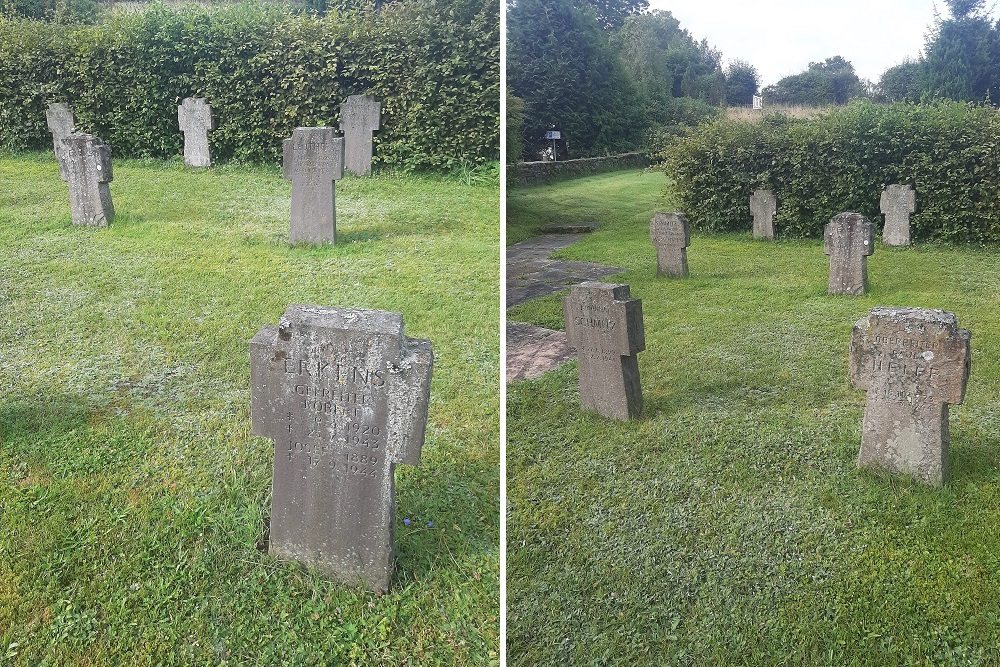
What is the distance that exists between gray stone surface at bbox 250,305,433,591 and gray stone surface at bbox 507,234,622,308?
1479 mm

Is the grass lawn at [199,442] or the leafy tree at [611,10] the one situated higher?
the leafy tree at [611,10]

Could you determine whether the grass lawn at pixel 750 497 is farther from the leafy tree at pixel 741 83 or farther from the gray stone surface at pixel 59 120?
the gray stone surface at pixel 59 120

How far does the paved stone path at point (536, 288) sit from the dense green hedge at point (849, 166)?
696 mm

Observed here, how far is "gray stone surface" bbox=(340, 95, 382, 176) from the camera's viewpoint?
611 centimetres

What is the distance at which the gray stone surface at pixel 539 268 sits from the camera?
11.0 ft

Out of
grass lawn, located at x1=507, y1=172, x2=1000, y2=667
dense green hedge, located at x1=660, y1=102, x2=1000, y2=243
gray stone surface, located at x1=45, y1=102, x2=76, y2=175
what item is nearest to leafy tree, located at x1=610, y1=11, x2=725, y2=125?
dense green hedge, located at x1=660, y1=102, x2=1000, y2=243

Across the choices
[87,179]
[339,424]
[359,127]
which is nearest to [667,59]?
[339,424]

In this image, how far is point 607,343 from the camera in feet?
10.3

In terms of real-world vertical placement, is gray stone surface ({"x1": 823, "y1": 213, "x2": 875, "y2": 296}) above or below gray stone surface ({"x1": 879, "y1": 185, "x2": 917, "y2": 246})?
below

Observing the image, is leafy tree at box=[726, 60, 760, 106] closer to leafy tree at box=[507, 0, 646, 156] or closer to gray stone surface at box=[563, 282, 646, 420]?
leafy tree at box=[507, 0, 646, 156]

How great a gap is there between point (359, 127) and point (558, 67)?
378cm

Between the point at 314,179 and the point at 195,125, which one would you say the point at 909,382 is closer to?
the point at 314,179

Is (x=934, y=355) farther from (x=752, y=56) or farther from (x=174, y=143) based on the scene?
(x=174, y=143)

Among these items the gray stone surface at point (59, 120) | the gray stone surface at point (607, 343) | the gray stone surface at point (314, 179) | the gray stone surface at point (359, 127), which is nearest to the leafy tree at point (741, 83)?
the gray stone surface at point (607, 343)
